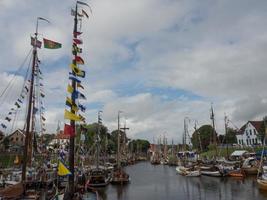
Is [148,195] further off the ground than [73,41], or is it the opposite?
[73,41]

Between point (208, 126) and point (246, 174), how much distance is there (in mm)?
91480

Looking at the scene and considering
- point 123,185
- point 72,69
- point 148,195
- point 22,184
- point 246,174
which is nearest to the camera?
point 72,69

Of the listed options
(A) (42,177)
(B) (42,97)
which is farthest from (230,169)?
(B) (42,97)

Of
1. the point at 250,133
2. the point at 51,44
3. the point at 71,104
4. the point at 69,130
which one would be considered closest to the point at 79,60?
the point at 71,104

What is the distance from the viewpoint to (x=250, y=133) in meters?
116

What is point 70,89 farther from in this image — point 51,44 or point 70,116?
point 51,44

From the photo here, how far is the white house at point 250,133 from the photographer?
11231 centimetres

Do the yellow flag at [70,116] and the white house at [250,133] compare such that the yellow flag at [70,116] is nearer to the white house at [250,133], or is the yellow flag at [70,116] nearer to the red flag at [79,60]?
the red flag at [79,60]

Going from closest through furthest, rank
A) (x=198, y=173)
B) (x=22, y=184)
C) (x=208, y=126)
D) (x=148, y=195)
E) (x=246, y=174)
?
(x=22, y=184) → (x=148, y=195) → (x=246, y=174) → (x=198, y=173) → (x=208, y=126)

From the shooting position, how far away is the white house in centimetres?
11231

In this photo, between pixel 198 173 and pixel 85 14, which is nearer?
pixel 85 14

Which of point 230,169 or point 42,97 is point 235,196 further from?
point 42,97

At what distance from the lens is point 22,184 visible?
1187 inches

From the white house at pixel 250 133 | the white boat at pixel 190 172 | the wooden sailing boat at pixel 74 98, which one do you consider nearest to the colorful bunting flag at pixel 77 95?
the wooden sailing boat at pixel 74 98
